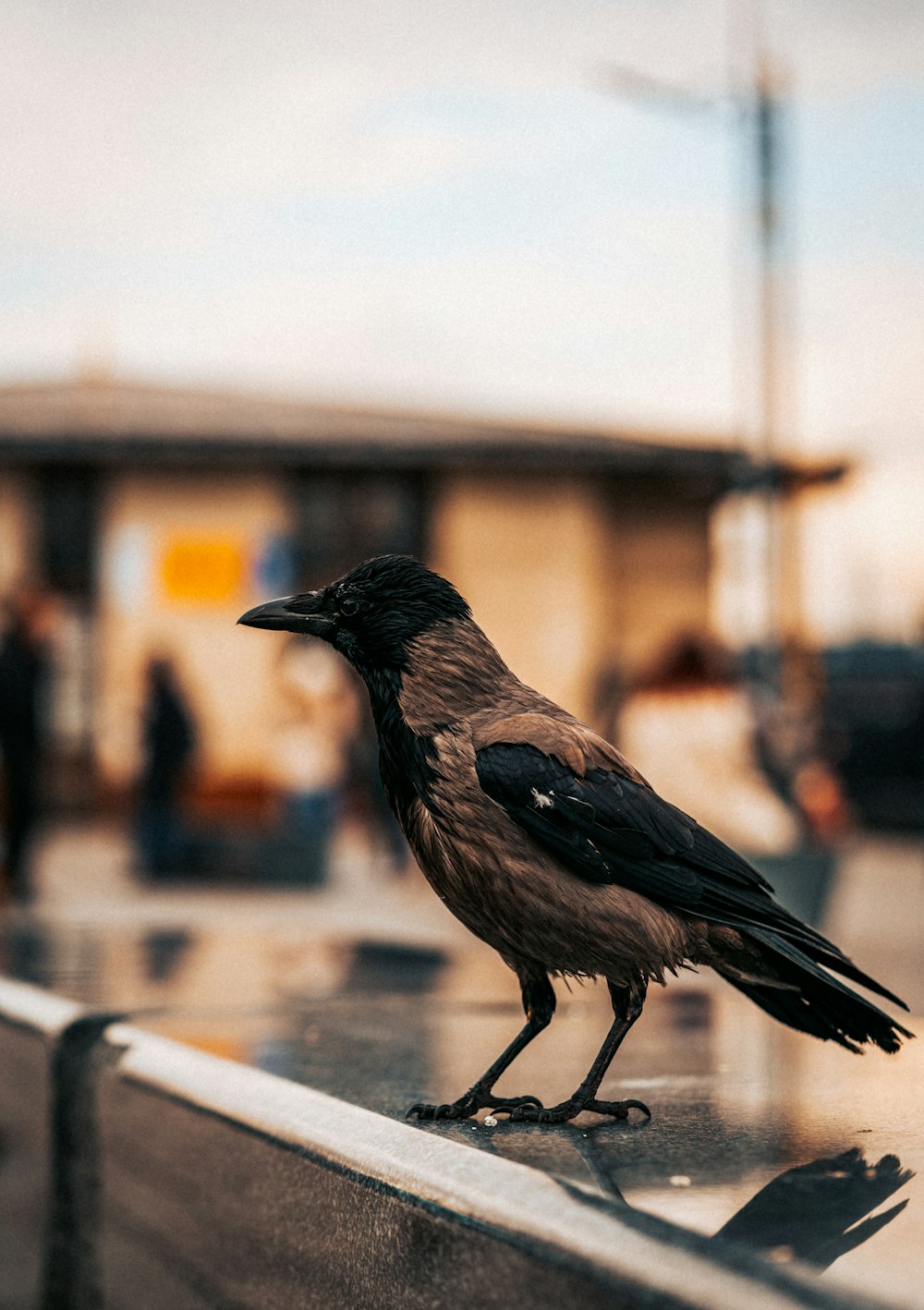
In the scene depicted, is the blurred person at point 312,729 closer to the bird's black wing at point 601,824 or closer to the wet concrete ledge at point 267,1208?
the wet concrete ledge at point 267,1208

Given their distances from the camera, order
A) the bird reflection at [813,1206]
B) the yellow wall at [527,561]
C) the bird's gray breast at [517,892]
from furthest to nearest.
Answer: the yellow wall at [527,561]
the bird's gray breast at [517,892]
the bird reflection at [813,1206]

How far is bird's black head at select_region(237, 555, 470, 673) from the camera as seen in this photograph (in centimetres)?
262

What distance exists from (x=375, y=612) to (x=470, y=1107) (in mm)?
774

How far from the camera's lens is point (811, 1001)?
265 centimetres

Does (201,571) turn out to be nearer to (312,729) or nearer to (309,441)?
(309,441)

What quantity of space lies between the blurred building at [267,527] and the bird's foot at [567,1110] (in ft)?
65.7

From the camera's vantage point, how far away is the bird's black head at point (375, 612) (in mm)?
2623

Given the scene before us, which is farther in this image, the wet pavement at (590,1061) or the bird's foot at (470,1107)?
the bird's foot at (470,1107)

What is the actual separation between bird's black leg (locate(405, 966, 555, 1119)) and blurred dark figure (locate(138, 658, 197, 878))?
1152cm

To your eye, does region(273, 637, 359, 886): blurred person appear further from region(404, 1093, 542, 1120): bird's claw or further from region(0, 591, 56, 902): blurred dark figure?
region(404, 1093, 542, 1120): bird's claw

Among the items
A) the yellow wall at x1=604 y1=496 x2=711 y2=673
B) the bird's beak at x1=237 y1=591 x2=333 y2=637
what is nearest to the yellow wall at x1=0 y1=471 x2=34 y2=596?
the yellow wall at x1=604 y1=496 x2=711 y2=673

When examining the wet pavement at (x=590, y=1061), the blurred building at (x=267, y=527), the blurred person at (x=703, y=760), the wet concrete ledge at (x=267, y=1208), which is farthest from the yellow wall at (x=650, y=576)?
the wet concrete ledge at (x=267, y=1208)

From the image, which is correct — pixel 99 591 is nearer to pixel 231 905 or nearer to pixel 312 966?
pixel 231 905

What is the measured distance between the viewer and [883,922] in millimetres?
10961
